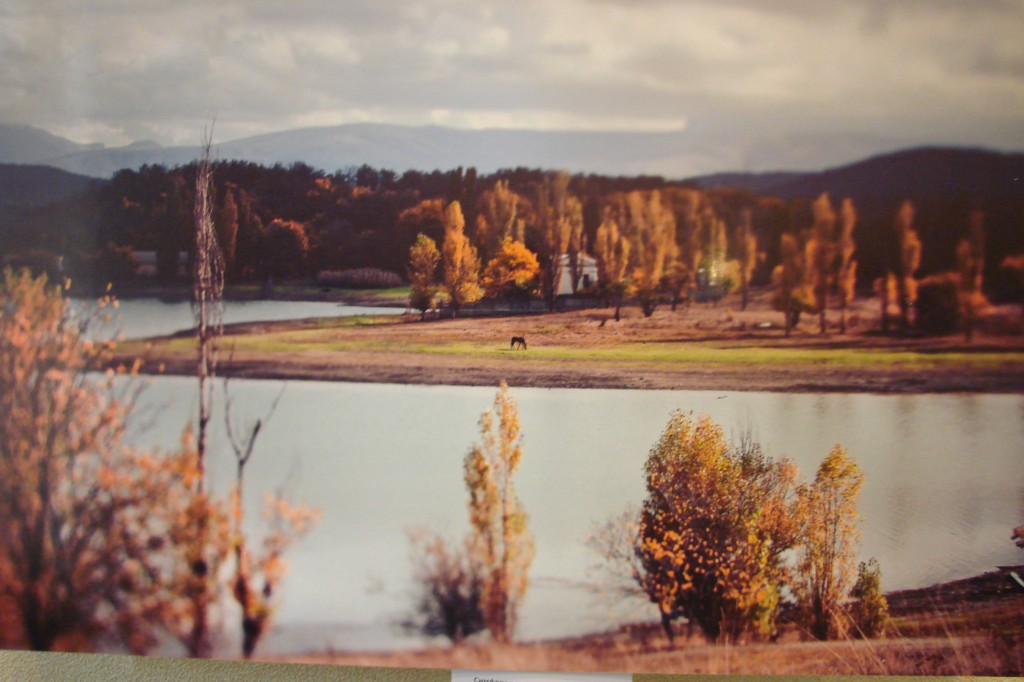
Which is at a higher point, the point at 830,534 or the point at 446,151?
the point at 446,151

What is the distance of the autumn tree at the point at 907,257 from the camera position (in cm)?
Result: 291

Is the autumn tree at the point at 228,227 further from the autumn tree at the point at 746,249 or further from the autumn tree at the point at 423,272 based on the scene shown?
the autumn tree at the point at 746,249

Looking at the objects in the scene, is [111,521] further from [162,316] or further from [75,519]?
[162,316]

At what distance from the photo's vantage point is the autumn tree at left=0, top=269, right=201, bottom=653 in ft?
9.76

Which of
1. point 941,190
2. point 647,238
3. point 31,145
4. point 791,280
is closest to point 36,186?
point 31,145

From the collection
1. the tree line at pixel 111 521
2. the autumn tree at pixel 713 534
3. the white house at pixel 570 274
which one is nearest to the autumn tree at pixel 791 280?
the autumn tree at pixel 713 534

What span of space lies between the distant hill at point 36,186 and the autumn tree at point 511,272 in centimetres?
157

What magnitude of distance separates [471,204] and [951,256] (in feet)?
5.78

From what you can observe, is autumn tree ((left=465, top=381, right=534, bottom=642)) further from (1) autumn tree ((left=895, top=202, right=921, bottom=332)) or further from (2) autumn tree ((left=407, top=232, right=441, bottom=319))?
(1) autumn tree ((left=895, top=202, right=921, bottom=332))

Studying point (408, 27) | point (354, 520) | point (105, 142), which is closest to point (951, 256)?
point (408, 27)

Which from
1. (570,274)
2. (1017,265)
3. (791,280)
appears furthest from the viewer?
(570,274)

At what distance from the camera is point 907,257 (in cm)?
291

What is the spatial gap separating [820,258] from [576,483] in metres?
1.22

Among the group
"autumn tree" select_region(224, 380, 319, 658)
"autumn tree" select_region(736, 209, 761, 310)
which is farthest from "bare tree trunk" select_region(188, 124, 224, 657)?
"autumn tree" select_region(736, 209, 761, 310)
